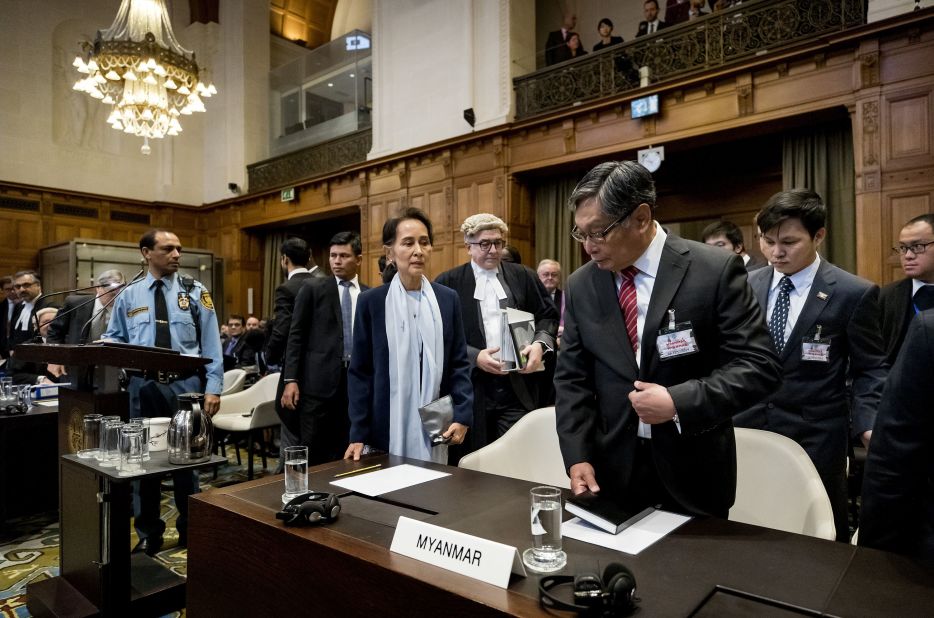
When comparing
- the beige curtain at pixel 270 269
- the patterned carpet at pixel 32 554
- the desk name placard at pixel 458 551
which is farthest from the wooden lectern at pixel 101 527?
the beige curtain at pixel 270 269

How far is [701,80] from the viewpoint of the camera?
580 cm

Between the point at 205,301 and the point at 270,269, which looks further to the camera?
the point at 270,269

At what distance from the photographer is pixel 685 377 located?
139cm

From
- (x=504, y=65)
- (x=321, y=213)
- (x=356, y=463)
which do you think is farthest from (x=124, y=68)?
(x=356, y=463)

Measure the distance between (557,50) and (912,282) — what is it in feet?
17.5

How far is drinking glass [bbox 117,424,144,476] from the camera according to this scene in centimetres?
201

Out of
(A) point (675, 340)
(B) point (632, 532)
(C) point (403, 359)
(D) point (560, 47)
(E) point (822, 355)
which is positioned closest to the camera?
(B) point (632, 532)

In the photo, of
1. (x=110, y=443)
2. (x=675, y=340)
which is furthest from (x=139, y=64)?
(x=675, y=340)

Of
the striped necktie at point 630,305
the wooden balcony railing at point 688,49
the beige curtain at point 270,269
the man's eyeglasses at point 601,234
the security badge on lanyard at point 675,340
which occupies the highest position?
the wooden balcony railing at point 688,49

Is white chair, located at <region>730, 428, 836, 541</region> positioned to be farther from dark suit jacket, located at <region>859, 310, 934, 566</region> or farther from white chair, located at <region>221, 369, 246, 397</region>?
white chair, located at <region>221, 369, 246, 397</region>

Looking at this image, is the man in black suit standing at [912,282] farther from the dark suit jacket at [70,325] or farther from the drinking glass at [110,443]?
the dark suit jacket at [70,325]

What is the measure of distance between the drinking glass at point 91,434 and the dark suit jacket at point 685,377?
1.76 meters

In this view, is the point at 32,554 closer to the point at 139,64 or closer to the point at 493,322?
the point at 493,322

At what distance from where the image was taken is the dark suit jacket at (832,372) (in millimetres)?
1927
